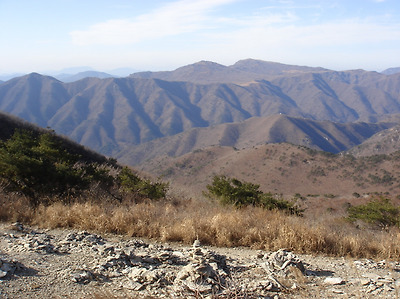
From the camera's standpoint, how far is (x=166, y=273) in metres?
3.54

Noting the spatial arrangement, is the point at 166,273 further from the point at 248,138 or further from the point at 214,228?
the point at 248,138

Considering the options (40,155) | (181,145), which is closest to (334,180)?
(40,155)

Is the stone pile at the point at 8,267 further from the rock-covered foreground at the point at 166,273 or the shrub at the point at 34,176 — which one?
the shrub at the point at 34,176

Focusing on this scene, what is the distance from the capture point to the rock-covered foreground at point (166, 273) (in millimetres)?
3148

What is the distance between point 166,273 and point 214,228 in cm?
182

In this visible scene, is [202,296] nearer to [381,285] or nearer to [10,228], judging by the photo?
[381,285]

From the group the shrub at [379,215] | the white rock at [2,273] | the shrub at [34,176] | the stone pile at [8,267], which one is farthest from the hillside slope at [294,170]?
the white rock at [2,273]

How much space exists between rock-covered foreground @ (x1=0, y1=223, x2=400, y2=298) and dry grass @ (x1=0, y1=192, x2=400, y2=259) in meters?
0.40

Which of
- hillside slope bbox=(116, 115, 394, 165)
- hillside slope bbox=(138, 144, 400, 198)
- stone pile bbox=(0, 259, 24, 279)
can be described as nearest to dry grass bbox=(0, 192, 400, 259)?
stone pile bbox=(0, 259, 24, 279)

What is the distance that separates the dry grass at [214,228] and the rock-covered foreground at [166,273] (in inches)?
15.6

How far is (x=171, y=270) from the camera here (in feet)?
12.1

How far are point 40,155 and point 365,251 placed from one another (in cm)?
761

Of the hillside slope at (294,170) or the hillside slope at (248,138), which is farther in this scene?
the hillside slope at (248,138)

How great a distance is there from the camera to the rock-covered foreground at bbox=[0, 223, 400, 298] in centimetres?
315
